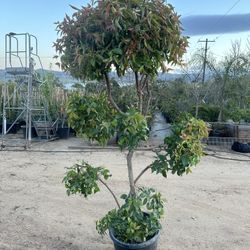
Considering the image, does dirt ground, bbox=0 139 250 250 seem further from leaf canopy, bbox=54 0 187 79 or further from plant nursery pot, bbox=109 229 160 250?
leaf canopy, bbox=54 0 187 79

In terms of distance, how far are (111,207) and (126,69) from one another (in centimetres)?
189

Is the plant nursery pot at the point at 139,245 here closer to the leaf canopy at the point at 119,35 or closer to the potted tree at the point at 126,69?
the potted tree at the point at 126,69

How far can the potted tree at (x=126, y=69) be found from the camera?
6.54ft

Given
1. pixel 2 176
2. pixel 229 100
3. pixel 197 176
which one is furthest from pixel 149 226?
pixel 229 100

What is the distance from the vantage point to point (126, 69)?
213 centimetres

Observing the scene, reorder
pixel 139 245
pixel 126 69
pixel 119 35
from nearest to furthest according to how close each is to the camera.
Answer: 1. pixel 119 35
2. pixel 126 69
3. pixel 139 245

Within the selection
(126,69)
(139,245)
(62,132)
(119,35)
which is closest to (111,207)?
(139,245)

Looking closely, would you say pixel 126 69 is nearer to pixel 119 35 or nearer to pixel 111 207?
pixel 119 35

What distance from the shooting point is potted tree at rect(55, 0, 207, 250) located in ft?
6.54

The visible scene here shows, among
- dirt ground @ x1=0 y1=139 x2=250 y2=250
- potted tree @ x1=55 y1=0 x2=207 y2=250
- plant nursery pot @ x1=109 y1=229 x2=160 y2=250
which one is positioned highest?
potted tree @ x1=55 y1=0 x2=207 y2=250

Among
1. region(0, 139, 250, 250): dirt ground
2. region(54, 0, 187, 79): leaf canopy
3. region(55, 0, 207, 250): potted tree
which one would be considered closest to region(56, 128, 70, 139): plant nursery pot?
region(0, 139, 250, 250): dirt ground

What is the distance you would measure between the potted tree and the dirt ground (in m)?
0.62

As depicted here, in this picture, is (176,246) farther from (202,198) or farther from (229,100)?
(229,100)

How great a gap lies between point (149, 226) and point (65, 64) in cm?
127
